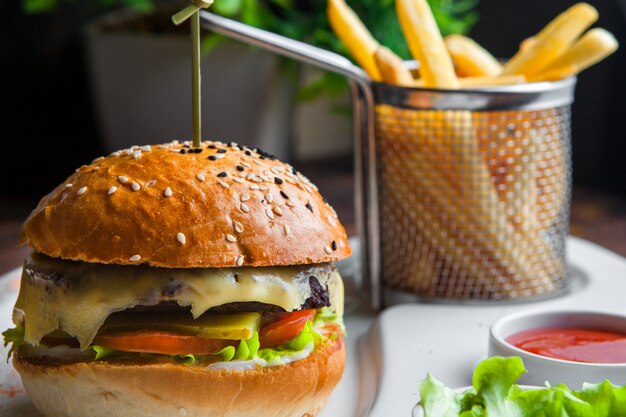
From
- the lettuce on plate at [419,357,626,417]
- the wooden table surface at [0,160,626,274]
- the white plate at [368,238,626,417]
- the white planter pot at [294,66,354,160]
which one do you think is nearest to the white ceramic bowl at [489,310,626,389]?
the white plate at [368,238,626,417]

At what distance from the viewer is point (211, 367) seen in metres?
1.77

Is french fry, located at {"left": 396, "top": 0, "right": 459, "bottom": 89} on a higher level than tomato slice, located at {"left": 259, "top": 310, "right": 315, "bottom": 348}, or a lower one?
higher

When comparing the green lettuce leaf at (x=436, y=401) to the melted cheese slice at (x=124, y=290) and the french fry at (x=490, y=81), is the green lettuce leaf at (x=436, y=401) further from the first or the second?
the french fry at (x=490, y=81)

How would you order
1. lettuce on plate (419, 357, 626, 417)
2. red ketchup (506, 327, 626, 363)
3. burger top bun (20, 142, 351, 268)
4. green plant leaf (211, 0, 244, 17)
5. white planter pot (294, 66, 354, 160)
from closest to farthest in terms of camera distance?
lettuce on plate (419, 357, 626, 417), burger top bun (20, 142, 351, 268), red ketchup (506, 327, 626, 363), green plant leaf (211, 0, 244, 17), white planter pot (294, 66, 354, 160)

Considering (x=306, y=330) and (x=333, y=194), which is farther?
(x=333, y=194)

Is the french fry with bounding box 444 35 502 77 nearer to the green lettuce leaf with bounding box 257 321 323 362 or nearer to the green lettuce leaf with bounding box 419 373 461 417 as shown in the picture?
the green lettuce leaf with bounding box 257 321 323 362

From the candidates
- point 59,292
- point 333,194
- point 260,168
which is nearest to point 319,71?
point 333,194

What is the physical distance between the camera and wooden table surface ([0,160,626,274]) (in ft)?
12.2

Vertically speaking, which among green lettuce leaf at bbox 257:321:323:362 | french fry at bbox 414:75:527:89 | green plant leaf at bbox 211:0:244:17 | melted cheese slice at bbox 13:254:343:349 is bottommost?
green lettuce leaf at bbox 257:321:323:362

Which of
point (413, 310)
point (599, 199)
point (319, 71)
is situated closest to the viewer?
point (413, 310)

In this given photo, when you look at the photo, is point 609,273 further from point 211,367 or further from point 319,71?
point 319,71

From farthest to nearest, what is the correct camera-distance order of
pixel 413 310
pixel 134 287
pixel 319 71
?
pixel 319 71, pixel 413 310, pixel 134 287

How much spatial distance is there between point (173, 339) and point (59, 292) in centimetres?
26

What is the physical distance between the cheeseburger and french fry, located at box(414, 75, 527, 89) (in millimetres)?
1001
